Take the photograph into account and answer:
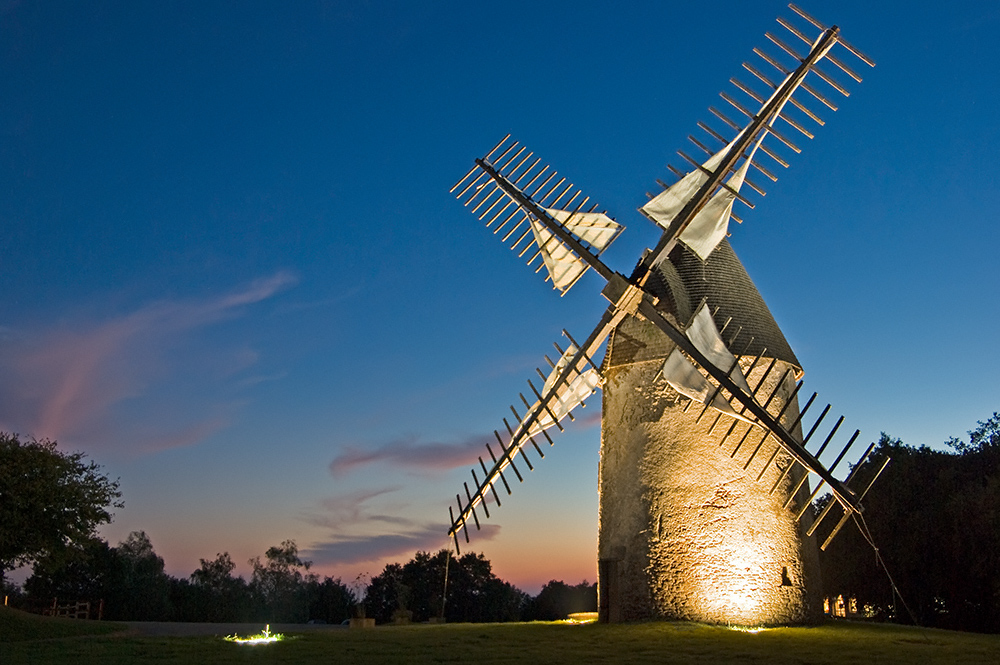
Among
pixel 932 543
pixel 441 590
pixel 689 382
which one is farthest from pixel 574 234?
pixel 441 590

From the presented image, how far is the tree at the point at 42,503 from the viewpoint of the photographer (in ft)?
83.8

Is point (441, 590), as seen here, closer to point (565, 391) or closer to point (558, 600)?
point (558, 600)

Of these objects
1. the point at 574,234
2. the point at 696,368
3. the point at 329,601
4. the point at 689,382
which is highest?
the point at 574,234

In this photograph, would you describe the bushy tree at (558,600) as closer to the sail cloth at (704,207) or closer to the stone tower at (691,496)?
the stone tower at (691,496)

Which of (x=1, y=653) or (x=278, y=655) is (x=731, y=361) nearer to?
(x=278, y=655)

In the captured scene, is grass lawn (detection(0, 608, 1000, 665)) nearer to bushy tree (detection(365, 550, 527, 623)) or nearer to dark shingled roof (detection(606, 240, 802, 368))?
dark shingled roof (detection(606, 240, 802, 368))

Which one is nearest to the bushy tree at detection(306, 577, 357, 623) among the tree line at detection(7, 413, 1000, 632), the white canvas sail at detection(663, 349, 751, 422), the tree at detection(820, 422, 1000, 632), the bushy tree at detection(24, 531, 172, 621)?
the bushy tree at detection(24, 531, 172, 621)

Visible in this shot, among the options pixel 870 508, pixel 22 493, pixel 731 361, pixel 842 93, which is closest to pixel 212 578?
pixel 22 493

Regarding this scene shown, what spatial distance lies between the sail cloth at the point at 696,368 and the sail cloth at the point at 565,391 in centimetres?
250

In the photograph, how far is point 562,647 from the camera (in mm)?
12227

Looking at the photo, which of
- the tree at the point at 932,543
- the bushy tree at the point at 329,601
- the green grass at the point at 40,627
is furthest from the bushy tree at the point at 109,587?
the tree at the point at 932,543

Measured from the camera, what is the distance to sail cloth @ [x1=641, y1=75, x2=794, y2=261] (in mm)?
13867

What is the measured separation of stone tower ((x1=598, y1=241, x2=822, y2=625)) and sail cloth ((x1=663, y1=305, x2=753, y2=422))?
42.4 inches

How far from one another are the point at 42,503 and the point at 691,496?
2192cm
